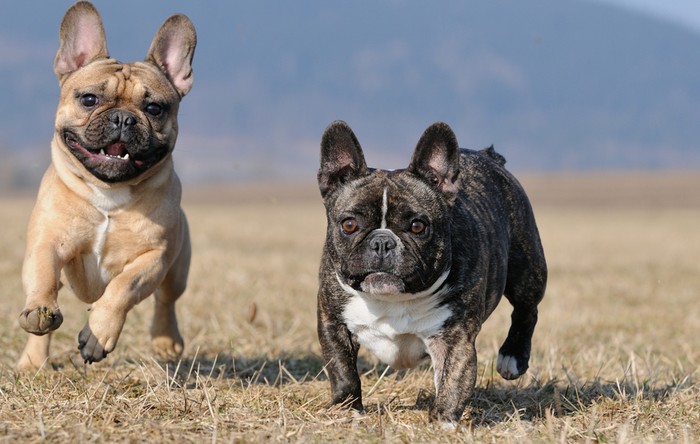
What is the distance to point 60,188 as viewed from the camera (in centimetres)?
488

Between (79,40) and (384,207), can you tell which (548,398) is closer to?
(384,207)

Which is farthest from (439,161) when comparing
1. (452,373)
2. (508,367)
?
(508,367)

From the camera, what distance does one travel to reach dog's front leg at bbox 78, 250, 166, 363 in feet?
14.5

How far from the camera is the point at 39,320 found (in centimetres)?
427

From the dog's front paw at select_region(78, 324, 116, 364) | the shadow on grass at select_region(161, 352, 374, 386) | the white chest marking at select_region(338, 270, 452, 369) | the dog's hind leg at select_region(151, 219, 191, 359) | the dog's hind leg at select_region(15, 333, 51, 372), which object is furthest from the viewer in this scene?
the dog's hind leg at select_region(151, 219, 191, 359)

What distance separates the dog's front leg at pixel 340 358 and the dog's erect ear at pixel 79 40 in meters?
2.10

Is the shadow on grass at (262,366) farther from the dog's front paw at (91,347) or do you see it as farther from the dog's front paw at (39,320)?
the dog's front paw at (39,320)

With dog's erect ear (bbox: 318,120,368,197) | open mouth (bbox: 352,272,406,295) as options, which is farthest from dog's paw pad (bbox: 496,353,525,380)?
dog's erect ear (bbox: 318,120,368,197)

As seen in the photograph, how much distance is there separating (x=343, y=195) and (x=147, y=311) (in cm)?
431

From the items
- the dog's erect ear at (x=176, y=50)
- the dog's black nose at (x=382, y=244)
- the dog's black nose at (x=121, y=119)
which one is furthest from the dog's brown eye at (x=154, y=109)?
the dog's black nose at (x=382, y=244)

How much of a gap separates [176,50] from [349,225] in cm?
203

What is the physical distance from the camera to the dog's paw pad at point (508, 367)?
498 cm

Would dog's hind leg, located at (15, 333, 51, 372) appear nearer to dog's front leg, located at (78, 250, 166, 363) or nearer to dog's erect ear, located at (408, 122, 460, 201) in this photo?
dog's front leg, located at (78, 250, 166, 363)

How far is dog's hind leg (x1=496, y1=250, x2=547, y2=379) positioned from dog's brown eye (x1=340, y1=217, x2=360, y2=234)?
1259 millimetres
